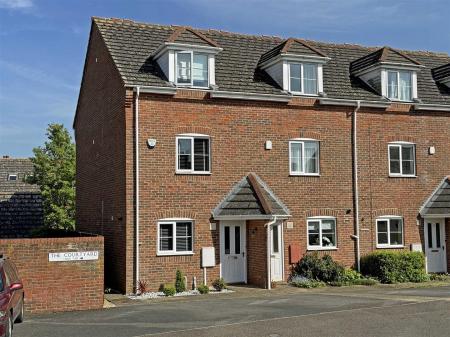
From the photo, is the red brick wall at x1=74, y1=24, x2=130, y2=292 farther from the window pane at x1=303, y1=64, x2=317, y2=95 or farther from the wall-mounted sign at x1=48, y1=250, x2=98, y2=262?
the window pane at x1=303, y1=64, x2=317, y2=95

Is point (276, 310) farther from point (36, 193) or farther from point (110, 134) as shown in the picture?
point (36, 193)

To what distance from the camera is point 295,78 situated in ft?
69.6

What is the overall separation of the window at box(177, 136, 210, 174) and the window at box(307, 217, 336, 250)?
15.3 feet

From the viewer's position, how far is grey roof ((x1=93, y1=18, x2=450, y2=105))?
19656 millimetres

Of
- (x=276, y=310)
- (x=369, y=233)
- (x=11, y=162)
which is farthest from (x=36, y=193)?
(x=276, y=310)

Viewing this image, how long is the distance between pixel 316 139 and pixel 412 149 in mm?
4468

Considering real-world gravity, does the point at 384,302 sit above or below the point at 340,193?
below

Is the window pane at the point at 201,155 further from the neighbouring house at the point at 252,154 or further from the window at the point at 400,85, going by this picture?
the window at the point at 400,85

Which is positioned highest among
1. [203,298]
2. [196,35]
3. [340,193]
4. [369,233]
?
[196,35]

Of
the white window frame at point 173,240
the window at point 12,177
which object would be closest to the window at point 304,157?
the white window frame at point 173,240

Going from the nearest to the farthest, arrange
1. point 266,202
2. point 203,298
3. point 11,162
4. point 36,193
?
point 203,298 → point 266,202 → point 36,193 → point 11,162

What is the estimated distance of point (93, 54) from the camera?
23125mm

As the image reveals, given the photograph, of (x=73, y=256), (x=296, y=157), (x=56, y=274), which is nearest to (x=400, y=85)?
(x=296, y=157)

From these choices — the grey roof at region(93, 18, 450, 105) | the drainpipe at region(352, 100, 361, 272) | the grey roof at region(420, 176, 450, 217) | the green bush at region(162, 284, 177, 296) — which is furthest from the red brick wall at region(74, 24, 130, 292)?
the grey roof at region(420, 176, 450, 217)
